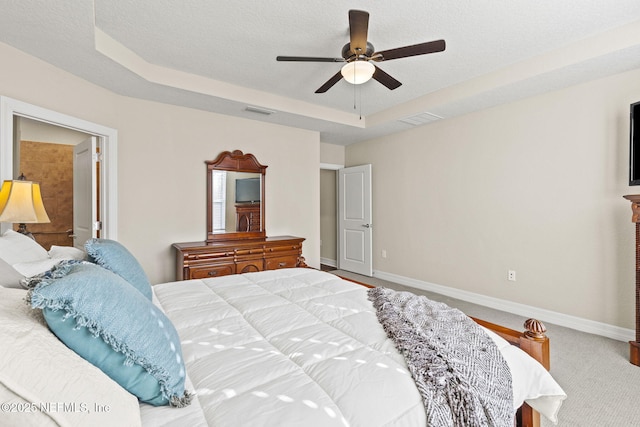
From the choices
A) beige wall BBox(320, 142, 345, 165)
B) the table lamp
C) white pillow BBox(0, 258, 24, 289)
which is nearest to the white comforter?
white pillow BBox(0, 258, 24, 289)

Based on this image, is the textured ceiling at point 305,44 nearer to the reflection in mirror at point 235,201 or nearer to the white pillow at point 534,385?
the reflection in mirror at point 235,201

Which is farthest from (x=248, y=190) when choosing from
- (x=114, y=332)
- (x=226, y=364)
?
(x=114, y=332)

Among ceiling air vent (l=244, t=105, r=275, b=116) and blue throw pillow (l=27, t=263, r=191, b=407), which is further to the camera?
ceiling air vent (l=244, t=105, r=275, b=116)

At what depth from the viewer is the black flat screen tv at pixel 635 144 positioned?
8.86 ft

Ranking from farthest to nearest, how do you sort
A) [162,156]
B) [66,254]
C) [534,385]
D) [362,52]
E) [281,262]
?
[281,262], [162,156], [362,52], [66,254], [534,385]

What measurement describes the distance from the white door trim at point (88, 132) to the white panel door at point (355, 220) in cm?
368

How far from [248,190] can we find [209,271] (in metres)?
1.24

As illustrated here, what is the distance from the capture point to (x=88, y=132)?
3080 mm

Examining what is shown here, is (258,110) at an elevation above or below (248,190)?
above

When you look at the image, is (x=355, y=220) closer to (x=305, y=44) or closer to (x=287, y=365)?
(x=305, y=44)

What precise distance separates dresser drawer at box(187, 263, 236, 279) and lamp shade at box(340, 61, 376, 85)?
249 cm

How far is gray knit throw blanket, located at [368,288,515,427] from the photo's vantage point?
1.01 m

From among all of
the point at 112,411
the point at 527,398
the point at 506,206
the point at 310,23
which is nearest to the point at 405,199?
the point at 506,206

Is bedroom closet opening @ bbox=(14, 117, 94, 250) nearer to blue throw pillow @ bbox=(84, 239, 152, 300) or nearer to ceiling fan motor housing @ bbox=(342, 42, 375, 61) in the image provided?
blue throw pillow @ bbox=(84, 239, 152, 300)
